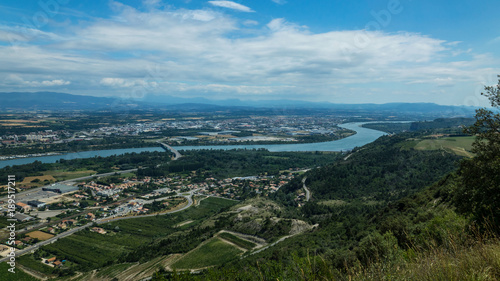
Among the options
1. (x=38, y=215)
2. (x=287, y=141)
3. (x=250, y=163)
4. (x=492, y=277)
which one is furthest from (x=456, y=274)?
(x=287, y=141)

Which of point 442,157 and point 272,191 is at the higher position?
point 442,157

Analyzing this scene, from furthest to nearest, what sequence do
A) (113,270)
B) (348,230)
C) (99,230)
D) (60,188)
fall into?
(60,188) → (99,230) → (113,270) → (348,230)

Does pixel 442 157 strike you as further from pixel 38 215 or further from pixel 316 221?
pixel 38 215

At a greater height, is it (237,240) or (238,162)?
(237,240)

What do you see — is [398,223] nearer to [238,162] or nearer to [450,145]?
[450,145]

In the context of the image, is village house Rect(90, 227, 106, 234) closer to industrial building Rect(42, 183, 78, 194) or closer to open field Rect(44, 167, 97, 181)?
industrial building Rect(42, 183, 78, 194)

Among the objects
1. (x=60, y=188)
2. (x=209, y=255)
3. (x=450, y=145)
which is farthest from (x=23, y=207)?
(x=450, y=145)
